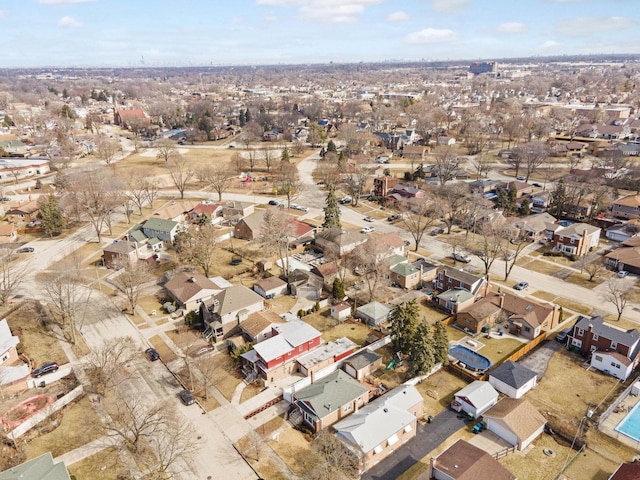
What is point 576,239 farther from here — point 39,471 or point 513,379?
point 39,471

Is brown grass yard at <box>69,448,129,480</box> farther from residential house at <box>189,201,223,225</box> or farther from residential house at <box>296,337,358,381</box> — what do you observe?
residential house at <box>189,201,223,225</box>

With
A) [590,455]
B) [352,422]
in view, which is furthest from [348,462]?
[590,455]

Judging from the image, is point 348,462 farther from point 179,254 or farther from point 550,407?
point 179,254

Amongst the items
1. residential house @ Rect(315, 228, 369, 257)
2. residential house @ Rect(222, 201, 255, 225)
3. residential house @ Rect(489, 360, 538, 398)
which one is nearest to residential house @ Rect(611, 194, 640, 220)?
residential house @ Rect(315, 228, 369, 257)

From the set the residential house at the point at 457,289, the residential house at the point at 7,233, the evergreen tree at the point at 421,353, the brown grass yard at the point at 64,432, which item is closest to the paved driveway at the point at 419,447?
the evergreen tree at the point at 421,353

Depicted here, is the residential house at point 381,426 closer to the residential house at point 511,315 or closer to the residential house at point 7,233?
the residential house at point 511,315

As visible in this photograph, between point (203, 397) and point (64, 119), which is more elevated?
point (64, 119)

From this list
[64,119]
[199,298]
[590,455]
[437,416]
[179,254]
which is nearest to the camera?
[590,455]
